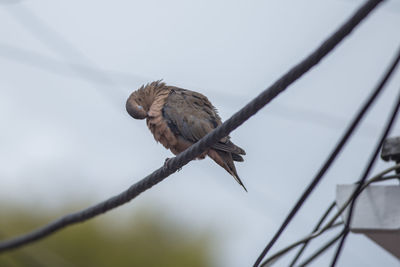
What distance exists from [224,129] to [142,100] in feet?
7.44

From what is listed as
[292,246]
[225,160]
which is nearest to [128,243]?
[225,160]

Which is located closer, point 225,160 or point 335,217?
point 335,217

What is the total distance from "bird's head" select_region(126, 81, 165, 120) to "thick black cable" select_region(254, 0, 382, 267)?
2.07 metres

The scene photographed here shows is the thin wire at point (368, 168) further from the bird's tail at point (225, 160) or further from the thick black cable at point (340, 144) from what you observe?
the bird's tail at point (225, 160)

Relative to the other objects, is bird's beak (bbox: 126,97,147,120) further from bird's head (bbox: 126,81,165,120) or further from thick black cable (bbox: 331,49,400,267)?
thick black cable (bbox: 331,49,400,267)

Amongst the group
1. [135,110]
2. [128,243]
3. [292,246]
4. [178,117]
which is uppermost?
[128,243]

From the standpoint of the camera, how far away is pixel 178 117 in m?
5.35

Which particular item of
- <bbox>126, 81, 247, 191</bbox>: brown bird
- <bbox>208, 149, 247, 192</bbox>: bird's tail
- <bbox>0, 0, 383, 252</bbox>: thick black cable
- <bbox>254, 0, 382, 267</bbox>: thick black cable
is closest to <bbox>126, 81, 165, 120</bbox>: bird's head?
<bbox>126, 81, 247, 191</bbox>: brown bird

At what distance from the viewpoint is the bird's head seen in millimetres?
5500

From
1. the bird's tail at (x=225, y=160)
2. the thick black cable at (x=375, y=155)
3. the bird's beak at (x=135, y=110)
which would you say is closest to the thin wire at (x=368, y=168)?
the thick black cable at (x=375, y=155)

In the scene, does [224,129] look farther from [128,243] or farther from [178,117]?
[128,243]

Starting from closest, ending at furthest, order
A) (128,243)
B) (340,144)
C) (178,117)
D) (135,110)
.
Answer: (340,144)
(178,117)
(135,110)
(128,243)

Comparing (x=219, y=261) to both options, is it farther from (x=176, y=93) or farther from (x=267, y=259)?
(x=267, y=259)

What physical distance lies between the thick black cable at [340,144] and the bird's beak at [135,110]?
80.9 inches
